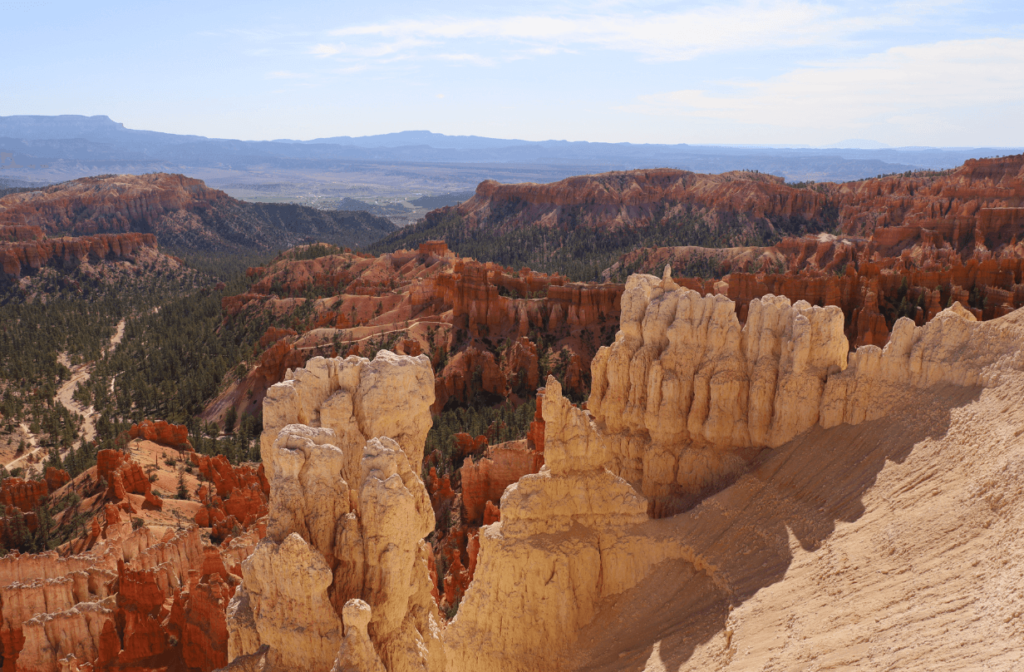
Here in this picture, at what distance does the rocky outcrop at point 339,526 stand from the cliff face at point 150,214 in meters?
163

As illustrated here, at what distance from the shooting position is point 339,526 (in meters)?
10.9

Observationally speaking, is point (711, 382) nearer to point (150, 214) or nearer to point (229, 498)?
point (229, 498)

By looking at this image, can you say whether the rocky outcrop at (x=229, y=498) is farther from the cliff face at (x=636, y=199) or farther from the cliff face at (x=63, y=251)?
the cliff face at (x=636, y=199)

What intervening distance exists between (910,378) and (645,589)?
24.8 ft

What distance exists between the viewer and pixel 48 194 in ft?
573

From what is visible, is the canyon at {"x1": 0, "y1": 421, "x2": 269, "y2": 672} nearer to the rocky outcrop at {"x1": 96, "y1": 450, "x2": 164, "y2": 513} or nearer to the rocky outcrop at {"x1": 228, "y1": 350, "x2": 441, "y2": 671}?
the rocky outcrop at {"x1": 96, "y1": 450, "x2": 164, "y2": 513}

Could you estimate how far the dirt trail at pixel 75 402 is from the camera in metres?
45.8

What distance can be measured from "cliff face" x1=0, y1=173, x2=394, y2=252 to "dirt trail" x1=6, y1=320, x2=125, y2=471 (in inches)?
3573

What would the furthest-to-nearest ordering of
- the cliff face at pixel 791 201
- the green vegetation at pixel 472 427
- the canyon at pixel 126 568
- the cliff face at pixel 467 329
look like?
the cliff face at pixel 791 201
the cliff face at pixel 467 329
the green vegetation at pixel 472 427
the canyon at pixel 126 568

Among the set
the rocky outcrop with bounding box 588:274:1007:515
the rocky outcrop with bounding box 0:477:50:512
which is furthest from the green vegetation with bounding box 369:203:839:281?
the rocky outcrop with bounding box 588:274:1007:515

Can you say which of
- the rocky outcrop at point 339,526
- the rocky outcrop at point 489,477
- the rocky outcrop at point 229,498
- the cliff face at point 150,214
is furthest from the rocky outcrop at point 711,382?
the cliff face at point 150,214

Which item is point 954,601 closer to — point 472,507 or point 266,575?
point 266,575

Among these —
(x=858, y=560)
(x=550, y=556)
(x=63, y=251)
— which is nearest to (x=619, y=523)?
(x=550, y=556)

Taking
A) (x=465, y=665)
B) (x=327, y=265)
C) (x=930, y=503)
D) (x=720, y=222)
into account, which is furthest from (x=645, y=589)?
(x=720, y=222)
